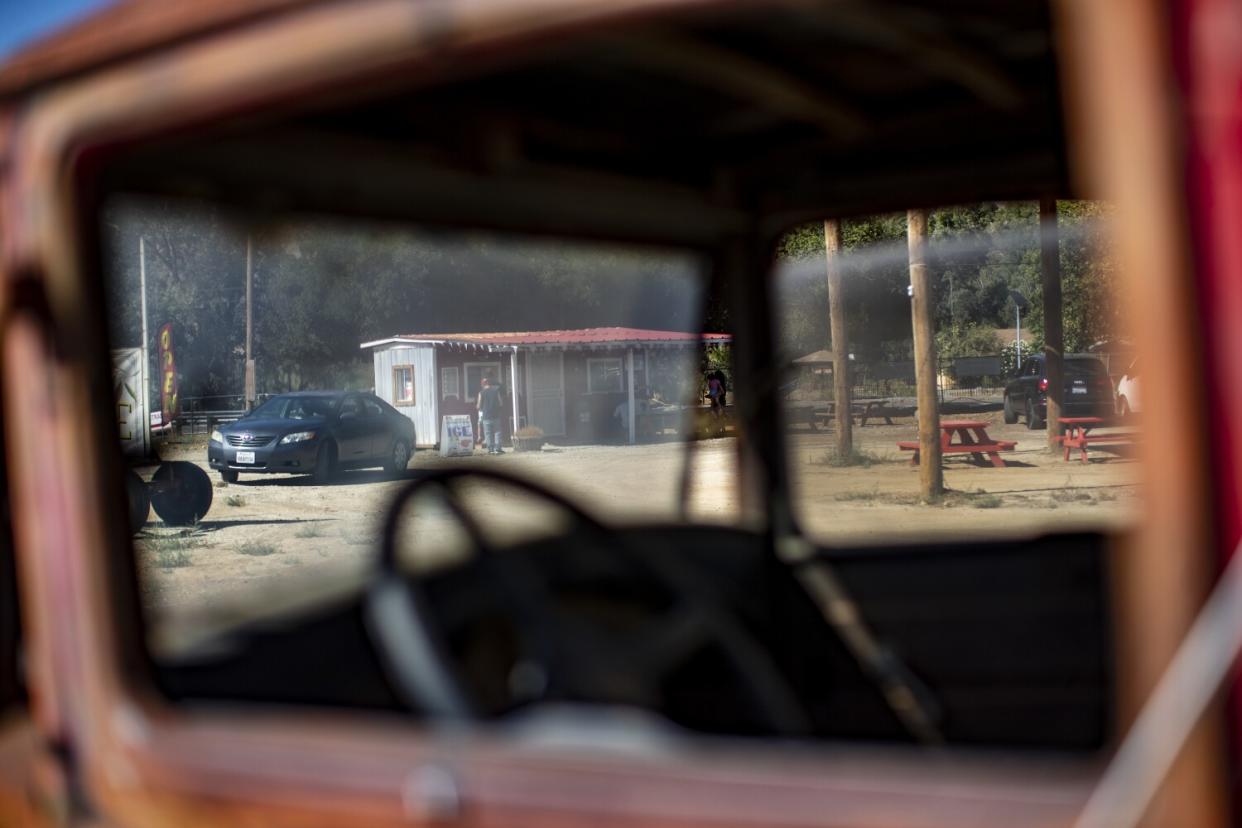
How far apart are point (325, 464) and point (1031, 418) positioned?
1309 cm

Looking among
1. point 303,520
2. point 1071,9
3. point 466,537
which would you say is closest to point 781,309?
point 466,537

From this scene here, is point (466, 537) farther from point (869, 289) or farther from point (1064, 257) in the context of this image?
point (1064, 257)

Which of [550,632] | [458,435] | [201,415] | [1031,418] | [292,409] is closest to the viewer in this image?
[550,632]

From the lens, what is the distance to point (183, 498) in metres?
13.1

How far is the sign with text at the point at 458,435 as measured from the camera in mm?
24406

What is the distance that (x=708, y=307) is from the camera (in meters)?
3.31

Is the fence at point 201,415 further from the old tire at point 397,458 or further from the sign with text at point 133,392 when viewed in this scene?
the sign with text at point 133,392

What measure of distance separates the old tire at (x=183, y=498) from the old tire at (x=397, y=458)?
20.0ft

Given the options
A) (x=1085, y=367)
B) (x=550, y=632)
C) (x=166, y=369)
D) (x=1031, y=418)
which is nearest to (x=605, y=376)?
(x=1031, y=418)

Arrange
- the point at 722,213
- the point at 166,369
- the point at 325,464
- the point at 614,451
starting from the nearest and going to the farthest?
the point at 722,213, the point at 166,369, the point at 325,464, the point at 614,451

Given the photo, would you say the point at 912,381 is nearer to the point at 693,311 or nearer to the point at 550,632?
the point at 693,311

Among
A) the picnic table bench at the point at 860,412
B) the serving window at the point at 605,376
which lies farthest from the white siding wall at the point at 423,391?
the picnic table bench at the point at 860,412

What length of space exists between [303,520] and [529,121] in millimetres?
12194

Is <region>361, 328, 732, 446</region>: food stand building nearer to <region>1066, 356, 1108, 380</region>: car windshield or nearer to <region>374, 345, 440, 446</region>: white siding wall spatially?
<region>374, 345, 440, 446</region>: white siding wall
